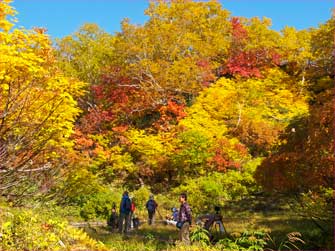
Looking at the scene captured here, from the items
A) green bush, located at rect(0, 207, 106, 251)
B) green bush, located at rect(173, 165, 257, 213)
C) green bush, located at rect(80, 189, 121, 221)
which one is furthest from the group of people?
green bush, located at rect(0, 207, 106, 251)

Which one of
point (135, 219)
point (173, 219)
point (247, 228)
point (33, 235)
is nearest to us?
point (33, 235)

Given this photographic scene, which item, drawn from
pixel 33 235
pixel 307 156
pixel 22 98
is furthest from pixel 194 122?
pixel 33 235

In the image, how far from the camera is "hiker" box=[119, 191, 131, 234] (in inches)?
511

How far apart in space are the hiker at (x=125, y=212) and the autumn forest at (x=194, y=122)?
1.24m

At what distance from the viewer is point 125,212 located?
1319cm

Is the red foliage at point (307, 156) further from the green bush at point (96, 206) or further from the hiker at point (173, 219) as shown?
the green bush at point (96, 206)

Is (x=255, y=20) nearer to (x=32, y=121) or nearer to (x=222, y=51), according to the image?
(x=222, y=51)

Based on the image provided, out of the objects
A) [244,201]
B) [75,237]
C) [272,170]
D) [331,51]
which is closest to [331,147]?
[272,170]

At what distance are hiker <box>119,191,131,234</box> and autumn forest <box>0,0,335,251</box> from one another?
4.07 feet

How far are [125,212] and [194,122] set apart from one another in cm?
995

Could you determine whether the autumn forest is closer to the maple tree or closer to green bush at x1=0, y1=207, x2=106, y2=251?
the maple tree

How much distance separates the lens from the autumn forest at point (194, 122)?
10.2 metres

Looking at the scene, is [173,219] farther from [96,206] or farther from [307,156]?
[307,156]

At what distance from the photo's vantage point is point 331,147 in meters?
8.51
